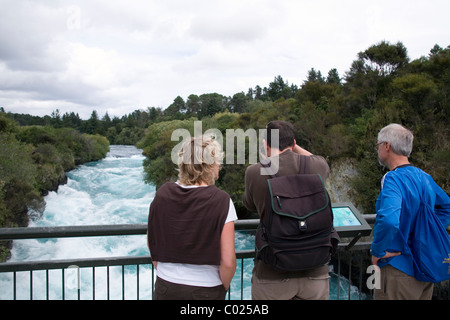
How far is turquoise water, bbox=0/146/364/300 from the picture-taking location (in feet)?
52.5

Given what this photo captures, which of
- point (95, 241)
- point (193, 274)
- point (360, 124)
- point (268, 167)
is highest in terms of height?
point (360, 124)

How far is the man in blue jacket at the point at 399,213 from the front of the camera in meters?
2.36

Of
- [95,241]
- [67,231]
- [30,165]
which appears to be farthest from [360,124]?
[67,231]

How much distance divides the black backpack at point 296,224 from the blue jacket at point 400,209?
0.38 m

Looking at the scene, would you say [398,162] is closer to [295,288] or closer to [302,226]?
[302,226]

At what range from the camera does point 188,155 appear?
2.12 metres

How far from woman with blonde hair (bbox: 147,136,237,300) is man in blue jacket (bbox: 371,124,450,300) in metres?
1.10

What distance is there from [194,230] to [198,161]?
417 millimetres

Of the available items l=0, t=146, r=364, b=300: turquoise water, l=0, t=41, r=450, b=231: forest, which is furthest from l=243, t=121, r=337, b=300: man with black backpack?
l=0, t=41, r=450, b=231: forest

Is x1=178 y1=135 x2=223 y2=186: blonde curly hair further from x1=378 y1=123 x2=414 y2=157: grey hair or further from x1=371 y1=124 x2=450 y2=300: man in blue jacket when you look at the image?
x1=378 y1=123 x2=414 y2=157: grey hair

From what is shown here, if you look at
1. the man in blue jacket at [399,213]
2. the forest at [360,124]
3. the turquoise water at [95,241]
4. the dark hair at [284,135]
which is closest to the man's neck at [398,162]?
the man in blue jacket at [399,213]

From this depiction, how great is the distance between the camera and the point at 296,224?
2.23 m
